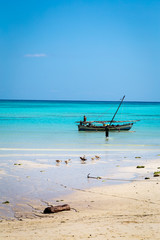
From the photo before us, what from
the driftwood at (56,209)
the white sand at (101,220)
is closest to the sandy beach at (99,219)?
the white sand at (101,220)

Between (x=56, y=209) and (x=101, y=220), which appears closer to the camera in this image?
(x=101, y=220)

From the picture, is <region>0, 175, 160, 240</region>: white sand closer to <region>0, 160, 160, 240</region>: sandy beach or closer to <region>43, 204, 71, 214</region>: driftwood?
<region>0, 160, 160, 240</region>: sandy beach

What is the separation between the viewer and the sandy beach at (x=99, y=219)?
28.3 ft

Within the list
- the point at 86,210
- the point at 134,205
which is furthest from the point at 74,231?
the point at 134,205

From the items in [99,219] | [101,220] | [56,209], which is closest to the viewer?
[101,220]

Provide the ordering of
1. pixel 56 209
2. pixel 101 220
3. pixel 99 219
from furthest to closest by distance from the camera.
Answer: pixel 56 209 → pixel 99 219 → pixel 101 220

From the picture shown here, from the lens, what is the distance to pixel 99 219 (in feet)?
32.5

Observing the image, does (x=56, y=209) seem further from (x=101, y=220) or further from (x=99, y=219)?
(x=101, y=220)

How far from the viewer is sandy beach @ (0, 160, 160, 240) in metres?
8.62

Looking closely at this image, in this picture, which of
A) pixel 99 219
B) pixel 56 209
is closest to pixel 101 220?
pixel 99 219

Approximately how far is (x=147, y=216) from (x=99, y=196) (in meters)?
3.01

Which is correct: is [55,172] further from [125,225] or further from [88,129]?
[88,129]

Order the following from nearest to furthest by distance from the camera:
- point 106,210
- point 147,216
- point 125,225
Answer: point 125,225 → point 147,216 → point 106,210

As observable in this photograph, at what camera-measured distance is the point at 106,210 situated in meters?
11.1
